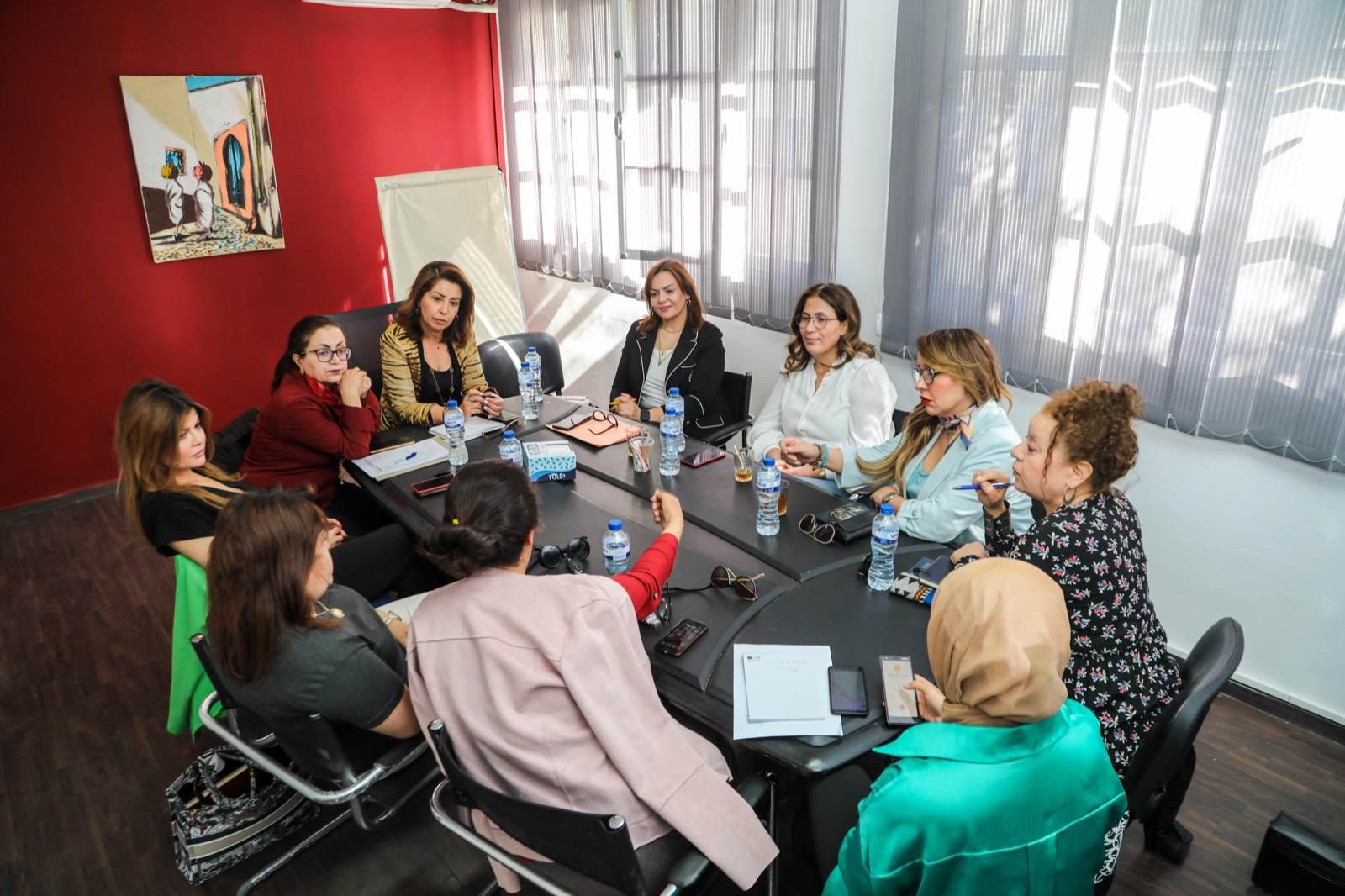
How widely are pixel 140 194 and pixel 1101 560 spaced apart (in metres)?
5.00

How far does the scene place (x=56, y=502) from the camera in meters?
4.83

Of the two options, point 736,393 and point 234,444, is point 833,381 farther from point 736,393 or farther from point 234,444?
point 234,444

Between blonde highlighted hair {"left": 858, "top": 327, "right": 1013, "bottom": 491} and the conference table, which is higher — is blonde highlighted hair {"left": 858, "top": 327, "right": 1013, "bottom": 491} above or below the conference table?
above

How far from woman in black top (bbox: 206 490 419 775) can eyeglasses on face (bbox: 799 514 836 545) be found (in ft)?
4.05

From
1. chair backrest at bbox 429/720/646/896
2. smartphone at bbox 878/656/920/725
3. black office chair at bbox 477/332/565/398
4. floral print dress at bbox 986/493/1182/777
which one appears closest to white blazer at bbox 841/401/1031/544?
floral print dress at bbox 986/493/1182/777

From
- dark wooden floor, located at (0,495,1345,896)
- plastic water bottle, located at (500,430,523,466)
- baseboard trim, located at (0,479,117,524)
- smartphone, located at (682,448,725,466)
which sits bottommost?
dark wooden floor, located at (0,495,1345,896)

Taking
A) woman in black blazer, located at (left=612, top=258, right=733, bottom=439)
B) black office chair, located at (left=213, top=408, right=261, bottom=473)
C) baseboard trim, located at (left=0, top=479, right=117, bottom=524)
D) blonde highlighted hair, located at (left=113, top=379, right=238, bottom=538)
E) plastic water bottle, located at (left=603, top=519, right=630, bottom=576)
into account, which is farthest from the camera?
baseboard trim, located at (left=0, top=479, right=117, bottom=524)

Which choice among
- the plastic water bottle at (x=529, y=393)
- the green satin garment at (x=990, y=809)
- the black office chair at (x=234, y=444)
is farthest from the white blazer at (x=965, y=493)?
the black office chair at (x=234, y=444)

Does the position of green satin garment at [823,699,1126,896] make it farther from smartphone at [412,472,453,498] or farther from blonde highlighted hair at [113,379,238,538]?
blonde highlighted hair at [113,379,238,538]

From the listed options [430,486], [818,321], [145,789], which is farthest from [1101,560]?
[145,789]

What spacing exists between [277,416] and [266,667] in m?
1.62

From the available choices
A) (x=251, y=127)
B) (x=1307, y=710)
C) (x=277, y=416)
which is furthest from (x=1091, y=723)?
(x=251, y=127)

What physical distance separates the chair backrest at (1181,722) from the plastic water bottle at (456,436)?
2.37m

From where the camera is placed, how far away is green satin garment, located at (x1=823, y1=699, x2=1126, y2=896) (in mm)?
1493
